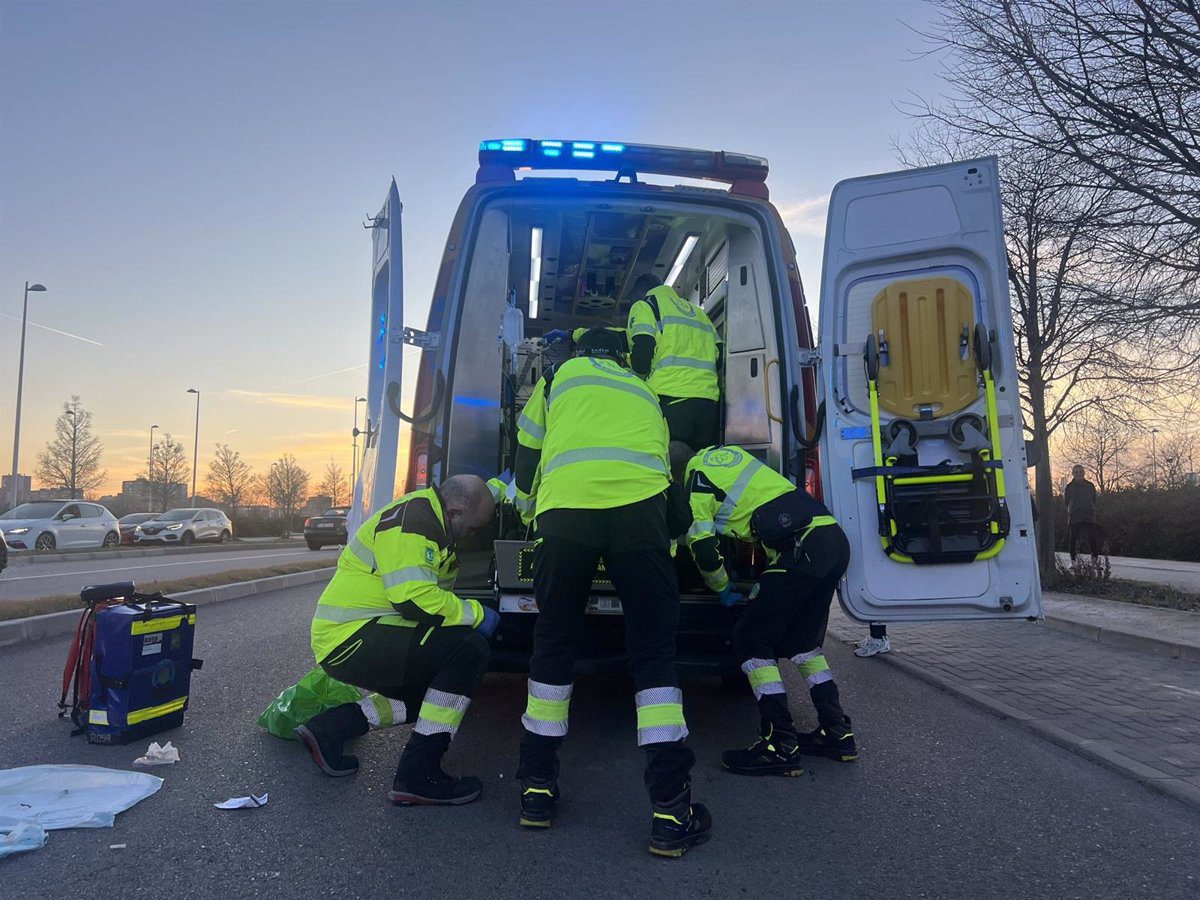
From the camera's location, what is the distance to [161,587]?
9.55m

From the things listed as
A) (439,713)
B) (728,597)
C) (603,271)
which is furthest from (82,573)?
(728,597)

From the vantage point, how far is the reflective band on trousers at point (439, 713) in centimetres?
318

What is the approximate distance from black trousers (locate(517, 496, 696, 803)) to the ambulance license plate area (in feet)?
1.62

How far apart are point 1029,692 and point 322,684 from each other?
4112mm

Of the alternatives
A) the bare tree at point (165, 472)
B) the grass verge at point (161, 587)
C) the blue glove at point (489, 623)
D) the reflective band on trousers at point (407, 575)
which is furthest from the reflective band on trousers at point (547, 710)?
the bare tree at point (165, 472)

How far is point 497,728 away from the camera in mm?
4277

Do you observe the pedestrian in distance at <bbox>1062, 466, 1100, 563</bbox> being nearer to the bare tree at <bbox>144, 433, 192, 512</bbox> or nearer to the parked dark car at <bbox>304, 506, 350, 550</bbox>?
the parked dark car at <bbox>304, 506, 350, 550</bbox>

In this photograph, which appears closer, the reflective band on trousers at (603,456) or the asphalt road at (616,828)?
the asphalt road at (616,828)

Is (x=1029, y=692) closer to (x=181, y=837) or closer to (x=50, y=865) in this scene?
(x=181, y=837)

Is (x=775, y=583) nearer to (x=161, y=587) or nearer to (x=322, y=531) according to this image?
(x=161, y=587)

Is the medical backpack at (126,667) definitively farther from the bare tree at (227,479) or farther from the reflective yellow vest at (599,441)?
the bare tree at (227,479)

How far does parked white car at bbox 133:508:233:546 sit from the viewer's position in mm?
27688

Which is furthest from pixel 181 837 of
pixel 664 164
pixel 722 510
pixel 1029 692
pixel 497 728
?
pixel 1029 692

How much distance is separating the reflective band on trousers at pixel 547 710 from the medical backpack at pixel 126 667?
200 centimetres
